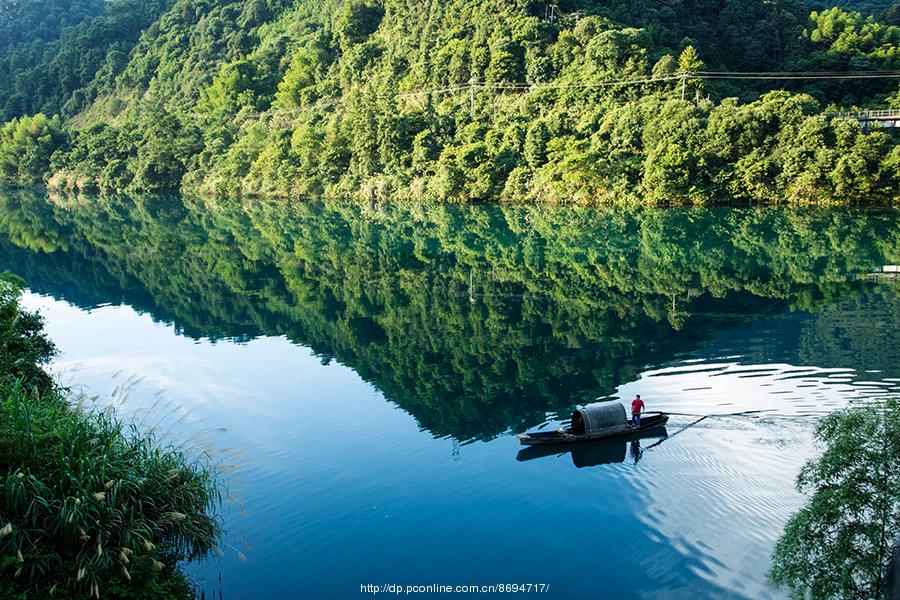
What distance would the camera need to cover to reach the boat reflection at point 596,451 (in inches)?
717

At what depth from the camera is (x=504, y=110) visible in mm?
79688

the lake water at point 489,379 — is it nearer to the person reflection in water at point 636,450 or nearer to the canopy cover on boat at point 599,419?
the person reflection in water at point 636,450

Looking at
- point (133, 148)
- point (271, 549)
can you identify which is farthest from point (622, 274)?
point (133, 148)

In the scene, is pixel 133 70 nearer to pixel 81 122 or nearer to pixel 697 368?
pixel 81 122

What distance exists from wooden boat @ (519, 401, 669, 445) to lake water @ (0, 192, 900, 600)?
408mm

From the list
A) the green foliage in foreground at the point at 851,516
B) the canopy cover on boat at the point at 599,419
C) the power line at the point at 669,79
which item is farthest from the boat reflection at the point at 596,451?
the power line at the point at 669,79

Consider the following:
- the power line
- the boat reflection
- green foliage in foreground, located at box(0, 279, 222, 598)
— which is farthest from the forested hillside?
green foliage in foreground, located at box(0, 279, 222, 598)

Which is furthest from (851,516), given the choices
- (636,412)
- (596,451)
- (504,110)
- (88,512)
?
(504,110)

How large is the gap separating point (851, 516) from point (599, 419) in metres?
8.13

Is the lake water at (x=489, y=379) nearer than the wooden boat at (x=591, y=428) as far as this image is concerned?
Yes

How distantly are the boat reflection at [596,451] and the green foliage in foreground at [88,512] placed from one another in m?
8.37

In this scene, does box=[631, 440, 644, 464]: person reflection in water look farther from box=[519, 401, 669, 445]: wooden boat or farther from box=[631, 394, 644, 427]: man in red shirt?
box=[631, 394, 644, 427]: man in red shirt

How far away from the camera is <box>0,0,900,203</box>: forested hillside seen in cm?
6400

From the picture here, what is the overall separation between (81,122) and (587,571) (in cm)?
15161
